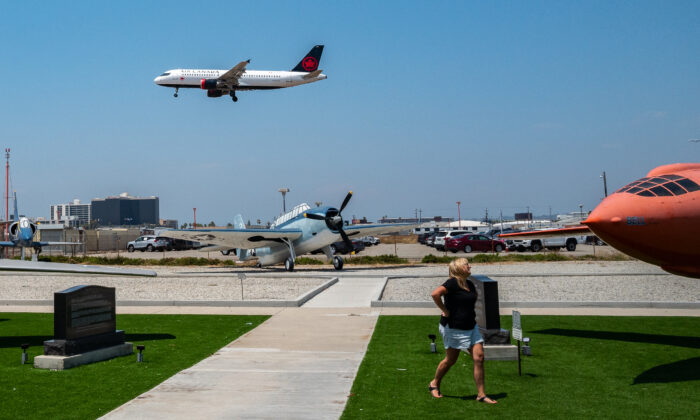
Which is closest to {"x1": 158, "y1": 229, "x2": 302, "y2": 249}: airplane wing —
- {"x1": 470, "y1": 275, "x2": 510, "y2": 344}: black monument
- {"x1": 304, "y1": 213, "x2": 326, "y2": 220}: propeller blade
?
{"x1": 304, "y1": 213, "x2": 326, "y2": 220}: propeller blade

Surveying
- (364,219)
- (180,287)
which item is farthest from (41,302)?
(364,219)

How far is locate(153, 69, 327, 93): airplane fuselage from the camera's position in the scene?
5312 cm

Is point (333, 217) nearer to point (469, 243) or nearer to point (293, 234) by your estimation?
point (293, 234)

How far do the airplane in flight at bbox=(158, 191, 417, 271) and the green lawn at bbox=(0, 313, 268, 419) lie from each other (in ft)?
50.4

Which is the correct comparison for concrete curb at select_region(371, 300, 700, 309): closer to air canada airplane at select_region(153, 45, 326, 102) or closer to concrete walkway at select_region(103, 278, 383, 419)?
concrete walkway at select_region(103, 278, 383, 419)

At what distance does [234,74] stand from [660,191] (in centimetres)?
4619

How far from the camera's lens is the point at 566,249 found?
1950 inches

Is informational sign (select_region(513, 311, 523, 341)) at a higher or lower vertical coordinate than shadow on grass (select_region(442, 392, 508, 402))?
higher


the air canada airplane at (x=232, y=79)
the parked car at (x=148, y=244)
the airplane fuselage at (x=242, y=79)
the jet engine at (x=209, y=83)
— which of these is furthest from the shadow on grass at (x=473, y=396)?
the parked car at (x=148, y=244)

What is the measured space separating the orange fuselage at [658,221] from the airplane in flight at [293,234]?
68.9ft

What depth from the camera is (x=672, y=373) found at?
8.30 meters

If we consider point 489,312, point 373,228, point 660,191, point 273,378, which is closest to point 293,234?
point 373,228

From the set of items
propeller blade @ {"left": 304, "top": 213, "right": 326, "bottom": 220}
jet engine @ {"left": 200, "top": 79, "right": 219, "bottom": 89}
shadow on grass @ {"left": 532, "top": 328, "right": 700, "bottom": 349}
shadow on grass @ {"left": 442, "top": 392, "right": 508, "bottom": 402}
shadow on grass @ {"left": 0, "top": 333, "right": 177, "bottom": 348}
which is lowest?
shadow on grass @ {"left": 532, "top": 328, "right": 700, "bottom": 349}

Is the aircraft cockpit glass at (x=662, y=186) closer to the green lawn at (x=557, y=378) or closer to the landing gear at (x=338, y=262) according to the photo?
the green lawn at (x=557, y=378)
